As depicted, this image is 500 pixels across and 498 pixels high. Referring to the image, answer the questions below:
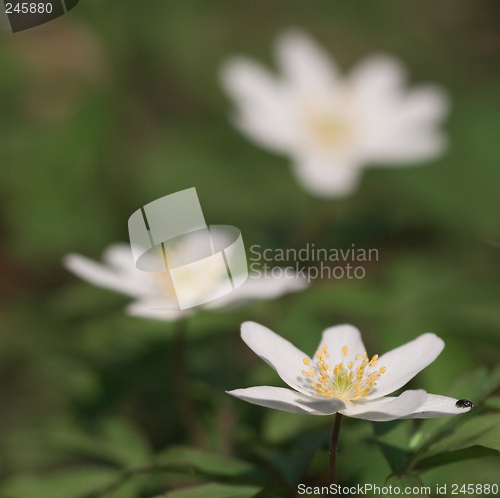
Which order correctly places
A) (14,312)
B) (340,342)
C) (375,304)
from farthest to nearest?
1. (14,312)
2. (375,304)
3. (340,342)

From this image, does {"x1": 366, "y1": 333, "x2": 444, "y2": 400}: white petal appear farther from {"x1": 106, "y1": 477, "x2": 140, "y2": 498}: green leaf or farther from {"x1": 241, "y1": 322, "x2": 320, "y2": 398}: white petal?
{"x1": 106, "y1": 477, "x2": 140, "y2": 498}: green leaf

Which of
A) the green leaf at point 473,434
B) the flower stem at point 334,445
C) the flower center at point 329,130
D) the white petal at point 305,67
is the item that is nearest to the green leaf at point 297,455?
the flower stem at point 334,445

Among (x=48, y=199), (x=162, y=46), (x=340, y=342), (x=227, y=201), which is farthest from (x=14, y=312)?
(x=162, y=46)

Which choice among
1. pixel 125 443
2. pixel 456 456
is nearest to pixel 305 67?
pixel 125 443

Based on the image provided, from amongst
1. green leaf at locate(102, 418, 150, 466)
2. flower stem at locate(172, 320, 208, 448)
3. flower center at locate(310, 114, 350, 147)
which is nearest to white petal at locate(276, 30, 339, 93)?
flower center at locate(310, 114, 350, 147)

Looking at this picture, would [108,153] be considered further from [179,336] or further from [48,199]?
[179,336]

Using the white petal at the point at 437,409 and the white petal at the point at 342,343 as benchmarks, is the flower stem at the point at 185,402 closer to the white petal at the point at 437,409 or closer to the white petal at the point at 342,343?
the white petal at the point at 342,343
